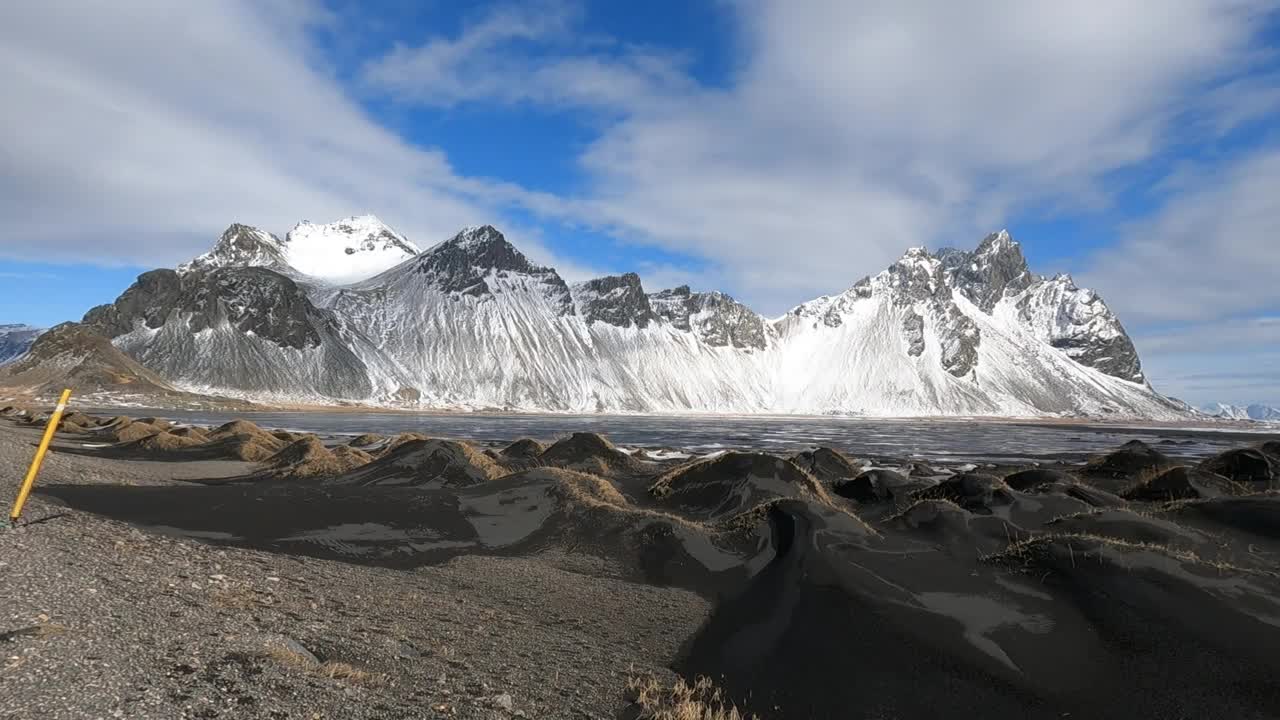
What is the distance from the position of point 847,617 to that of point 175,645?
10.6 m

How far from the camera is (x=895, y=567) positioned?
561 inches

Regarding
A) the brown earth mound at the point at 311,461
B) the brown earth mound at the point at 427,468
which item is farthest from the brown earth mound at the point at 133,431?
the brown earth mound at the point at 427,468

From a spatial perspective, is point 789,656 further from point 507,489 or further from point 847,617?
point 507,489

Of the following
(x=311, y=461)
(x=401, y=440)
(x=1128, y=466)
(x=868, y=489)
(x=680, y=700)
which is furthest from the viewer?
(x=401, y=440)

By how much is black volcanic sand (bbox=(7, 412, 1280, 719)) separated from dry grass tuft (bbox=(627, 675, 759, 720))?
0.41 m

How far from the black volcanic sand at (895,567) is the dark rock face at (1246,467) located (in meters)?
3.66

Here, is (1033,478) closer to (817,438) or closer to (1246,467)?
(1246,467)

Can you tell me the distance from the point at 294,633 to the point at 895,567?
11455 mm

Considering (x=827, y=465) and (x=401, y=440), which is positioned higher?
(x=401, y=440)

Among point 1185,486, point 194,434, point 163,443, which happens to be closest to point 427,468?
point 163,443

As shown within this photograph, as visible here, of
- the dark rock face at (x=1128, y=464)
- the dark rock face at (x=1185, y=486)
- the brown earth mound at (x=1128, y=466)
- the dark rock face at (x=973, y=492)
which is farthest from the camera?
the dark rock face at (x=1128, y=464)

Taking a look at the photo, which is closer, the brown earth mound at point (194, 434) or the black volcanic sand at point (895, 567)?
the black volcanic sand at point (895, 567)

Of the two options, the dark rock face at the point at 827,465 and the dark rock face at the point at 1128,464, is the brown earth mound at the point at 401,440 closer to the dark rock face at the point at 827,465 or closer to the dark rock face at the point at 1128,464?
the dark rock face at the point at 827,465

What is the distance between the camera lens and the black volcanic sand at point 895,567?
10.2 metres
